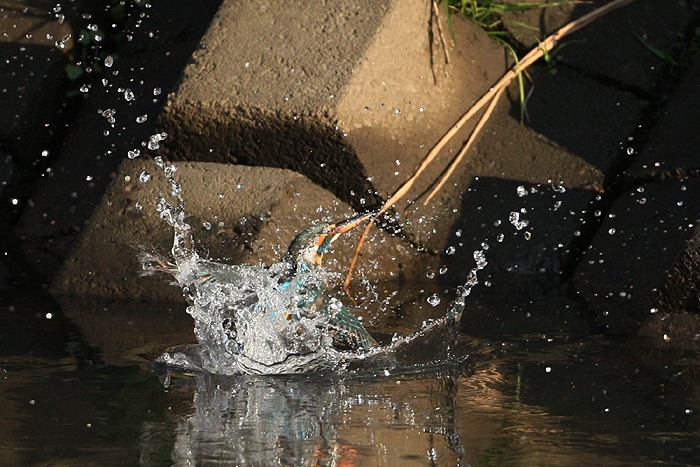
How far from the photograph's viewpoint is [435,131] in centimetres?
400

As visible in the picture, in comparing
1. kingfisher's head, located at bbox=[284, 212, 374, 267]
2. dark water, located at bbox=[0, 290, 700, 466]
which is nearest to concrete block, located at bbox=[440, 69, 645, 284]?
dark water, located at bbox=[0, 290, 700, 466]

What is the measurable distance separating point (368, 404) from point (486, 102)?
5.57 ft

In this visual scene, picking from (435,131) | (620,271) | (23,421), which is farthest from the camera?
(435,131)

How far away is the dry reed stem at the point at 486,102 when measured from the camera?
151 inches

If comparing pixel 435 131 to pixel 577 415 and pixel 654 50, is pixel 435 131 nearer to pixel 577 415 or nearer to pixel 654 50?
pixel 654 50

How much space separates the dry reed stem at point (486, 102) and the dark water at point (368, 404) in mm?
522

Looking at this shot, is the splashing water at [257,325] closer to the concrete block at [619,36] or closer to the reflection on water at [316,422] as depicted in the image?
the reflection on water at [316,422]

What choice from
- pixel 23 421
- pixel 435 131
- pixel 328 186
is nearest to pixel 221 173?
pixel 328 186

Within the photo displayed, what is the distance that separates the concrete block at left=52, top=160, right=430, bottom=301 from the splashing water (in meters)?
0.32

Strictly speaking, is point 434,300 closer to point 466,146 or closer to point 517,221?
point 517,221

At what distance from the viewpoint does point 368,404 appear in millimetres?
2652

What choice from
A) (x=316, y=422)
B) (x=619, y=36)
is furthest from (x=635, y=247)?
(x=316, y=422)

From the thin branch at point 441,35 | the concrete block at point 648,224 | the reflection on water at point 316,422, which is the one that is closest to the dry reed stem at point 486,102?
the thin branch at point 441,35

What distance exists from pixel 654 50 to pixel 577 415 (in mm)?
1971
